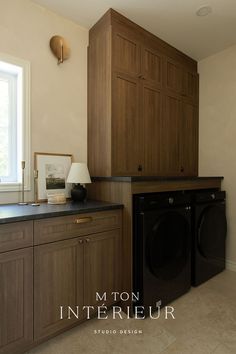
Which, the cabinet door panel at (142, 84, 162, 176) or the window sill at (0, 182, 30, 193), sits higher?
the cabinet door panel at (142, 84, 162, 176)

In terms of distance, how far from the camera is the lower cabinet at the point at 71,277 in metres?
1.41

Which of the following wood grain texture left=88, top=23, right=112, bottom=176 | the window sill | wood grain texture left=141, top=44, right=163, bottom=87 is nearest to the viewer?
the window sill

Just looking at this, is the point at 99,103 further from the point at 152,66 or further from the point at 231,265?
the point at 231,265

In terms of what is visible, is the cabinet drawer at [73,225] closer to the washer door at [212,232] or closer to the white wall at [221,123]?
the washer door at [212,232]

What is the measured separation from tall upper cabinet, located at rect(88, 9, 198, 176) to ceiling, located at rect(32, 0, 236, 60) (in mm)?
80

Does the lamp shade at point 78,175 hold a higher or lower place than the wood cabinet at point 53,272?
higher

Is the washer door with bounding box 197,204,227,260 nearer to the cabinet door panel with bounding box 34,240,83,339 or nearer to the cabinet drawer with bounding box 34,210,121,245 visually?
the cabinet drawer with bounding box 34,210,121,245

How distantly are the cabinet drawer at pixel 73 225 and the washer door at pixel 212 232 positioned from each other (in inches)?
38.4

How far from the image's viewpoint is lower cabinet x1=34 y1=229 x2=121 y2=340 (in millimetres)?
1414

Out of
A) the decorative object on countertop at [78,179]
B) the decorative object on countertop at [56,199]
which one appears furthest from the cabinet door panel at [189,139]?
the decorative object on countertop at [56,199]

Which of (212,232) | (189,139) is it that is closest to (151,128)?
(189,139)

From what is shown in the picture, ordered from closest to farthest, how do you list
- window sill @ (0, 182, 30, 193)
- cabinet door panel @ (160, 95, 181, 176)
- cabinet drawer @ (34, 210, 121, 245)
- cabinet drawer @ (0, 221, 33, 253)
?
1. cabinet drawer @ (0, 221, 33, 253)
2. cabinet drawer @ (34, 210, 121, 245)
3. window sill @ (0, 182, 30, 193)
4. cabinet door panel @ (160, 95, 181, 176)

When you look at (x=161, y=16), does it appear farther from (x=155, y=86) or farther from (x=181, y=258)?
(x=181, y=258)

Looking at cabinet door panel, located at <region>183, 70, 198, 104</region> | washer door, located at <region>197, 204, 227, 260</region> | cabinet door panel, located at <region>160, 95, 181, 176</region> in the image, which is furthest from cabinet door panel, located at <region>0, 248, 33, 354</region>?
cabinet door panel, located at <region>183, 70, 198, 104</region>
